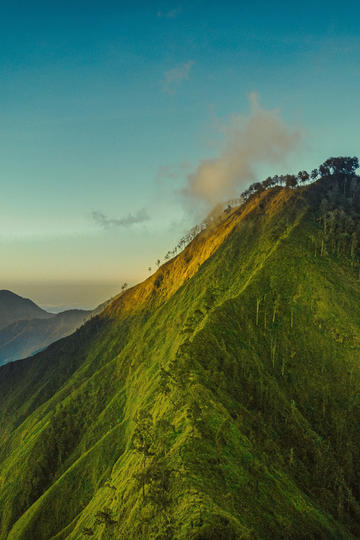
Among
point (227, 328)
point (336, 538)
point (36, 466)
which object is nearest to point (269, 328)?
point (227, 328)

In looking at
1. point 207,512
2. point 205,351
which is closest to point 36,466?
point 205,351

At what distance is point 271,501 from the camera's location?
48406 mm

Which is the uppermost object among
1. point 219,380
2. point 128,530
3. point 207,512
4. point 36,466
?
point 219,380

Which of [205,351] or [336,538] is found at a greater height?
[205,351]

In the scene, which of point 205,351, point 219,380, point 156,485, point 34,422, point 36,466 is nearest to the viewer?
point 156,485

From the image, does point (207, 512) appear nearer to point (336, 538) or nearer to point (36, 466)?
point (336, 538)

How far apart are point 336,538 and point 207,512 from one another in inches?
1309

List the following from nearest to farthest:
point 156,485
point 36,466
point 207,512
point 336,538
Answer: point 207,512
point 156,485
point 336,538
point 36,466

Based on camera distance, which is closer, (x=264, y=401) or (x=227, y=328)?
(x=264, y=401)

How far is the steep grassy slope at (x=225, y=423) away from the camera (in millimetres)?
45125

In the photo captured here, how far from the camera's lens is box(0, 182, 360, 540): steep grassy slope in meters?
45.1

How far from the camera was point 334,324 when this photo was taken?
112m

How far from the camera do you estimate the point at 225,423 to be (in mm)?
56781

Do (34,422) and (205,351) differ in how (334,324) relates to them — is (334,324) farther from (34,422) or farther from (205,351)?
(34,422)
